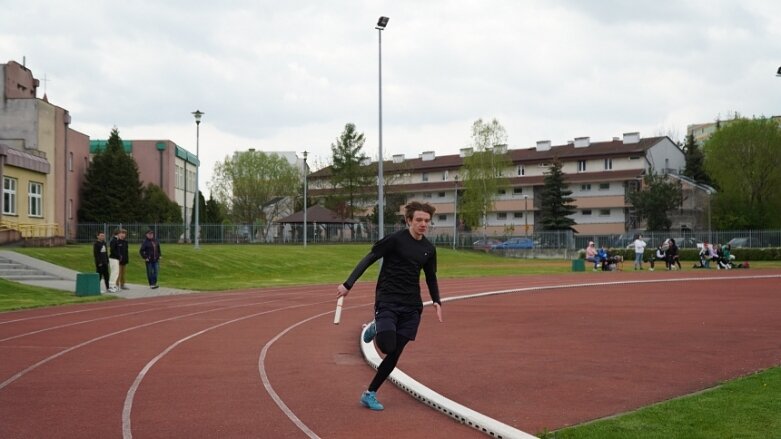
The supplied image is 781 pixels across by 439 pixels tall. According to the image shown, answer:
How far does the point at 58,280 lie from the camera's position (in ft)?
90.3

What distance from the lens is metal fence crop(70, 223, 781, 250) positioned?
5375 cm

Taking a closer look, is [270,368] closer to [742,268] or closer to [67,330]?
[67,330]

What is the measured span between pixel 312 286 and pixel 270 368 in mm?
18690

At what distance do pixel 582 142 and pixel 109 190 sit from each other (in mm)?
51402

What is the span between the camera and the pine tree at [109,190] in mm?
57375

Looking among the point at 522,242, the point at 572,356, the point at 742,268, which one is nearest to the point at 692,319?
the point at 572,356

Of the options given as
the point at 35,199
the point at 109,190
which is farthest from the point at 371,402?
the point at 109,190

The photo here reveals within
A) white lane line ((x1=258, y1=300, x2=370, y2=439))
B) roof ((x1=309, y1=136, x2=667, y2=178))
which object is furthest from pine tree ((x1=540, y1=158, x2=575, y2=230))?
white lane line ((x1=258, y1=300, x2=370, y2=439))

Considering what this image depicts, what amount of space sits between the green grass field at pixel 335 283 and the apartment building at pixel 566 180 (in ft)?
66.6

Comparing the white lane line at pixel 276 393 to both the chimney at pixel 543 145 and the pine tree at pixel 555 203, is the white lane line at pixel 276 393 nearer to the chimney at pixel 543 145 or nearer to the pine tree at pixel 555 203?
the pine tree at pixel 555 203

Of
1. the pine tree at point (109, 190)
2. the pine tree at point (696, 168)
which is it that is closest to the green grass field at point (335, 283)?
the pine tree at point (109, 190)

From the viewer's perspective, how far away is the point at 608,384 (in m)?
8.66

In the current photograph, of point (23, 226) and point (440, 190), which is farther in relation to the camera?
point (440, 190)

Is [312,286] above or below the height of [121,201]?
A: below
